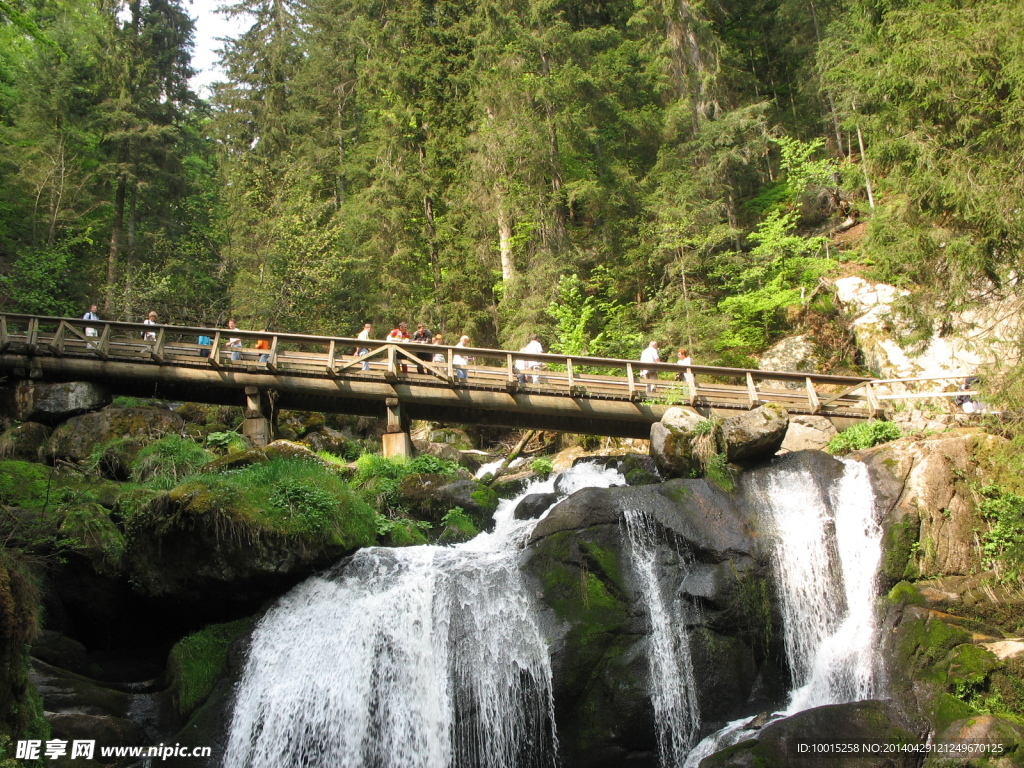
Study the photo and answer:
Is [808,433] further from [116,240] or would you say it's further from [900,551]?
[116,240]

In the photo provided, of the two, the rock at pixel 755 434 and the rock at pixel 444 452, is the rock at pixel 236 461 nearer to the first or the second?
the rock at pixel 444 452

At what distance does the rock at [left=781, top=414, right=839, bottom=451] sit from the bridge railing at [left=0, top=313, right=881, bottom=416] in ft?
1.01

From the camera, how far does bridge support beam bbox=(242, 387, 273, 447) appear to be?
16.0 m

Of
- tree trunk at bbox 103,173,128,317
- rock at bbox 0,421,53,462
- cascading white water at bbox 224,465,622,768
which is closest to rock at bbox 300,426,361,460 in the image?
rock at bbox 0,421,53,462

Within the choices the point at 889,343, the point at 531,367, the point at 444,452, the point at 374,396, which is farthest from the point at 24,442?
→ the point at 889,343

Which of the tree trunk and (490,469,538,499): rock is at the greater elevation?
the tree trunk

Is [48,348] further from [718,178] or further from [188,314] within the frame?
[718,178]

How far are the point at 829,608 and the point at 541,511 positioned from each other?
16.6 feet

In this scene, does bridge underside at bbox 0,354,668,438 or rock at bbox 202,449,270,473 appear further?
bridge underside at bbox 0,354,668,438

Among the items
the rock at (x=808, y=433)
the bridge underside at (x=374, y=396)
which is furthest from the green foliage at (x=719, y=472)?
the bridge underside at (x=374, y=396)

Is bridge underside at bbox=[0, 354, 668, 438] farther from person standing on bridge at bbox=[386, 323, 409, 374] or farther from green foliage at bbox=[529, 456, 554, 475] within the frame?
green foliage at bbox=[529, 456, 554, 475]

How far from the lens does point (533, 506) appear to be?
1325 centimetres

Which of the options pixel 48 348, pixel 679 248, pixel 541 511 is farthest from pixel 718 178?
pixel 48 348

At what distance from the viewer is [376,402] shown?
16406 millimetres
